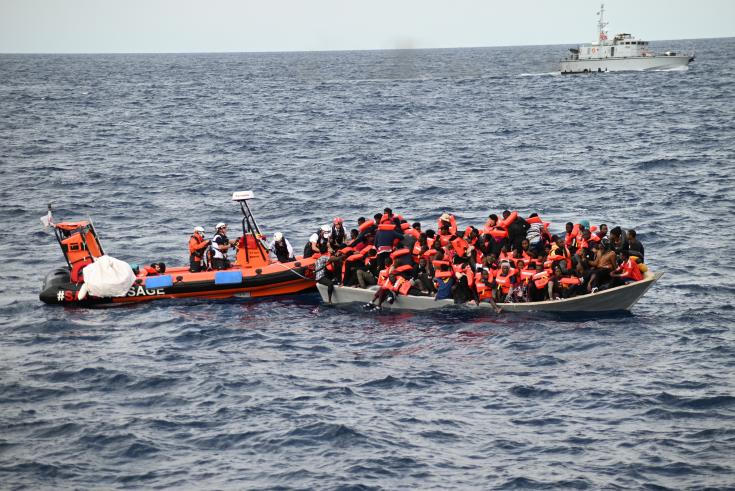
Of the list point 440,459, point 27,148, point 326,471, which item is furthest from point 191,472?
point 27,148

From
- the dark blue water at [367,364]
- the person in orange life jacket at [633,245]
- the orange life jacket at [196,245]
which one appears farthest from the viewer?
the orange life jacket at [196,245]

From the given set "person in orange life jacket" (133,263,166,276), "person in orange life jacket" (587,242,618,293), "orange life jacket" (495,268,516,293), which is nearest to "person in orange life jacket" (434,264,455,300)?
"orange life jacket" (495,268,516,293)

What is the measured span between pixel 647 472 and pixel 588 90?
8498 centimetres

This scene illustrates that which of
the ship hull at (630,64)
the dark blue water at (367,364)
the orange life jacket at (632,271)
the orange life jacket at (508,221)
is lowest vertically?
the dark blue water at (367,364)

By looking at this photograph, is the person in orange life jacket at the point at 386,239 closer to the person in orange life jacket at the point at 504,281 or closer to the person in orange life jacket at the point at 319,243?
the person in orange life jacket at the point at 319,243

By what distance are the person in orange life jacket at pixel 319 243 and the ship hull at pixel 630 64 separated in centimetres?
9419

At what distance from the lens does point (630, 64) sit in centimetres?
11500

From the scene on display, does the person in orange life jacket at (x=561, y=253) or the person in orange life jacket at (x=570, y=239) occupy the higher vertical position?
the person in orange life jacket at (x=570, y=239)

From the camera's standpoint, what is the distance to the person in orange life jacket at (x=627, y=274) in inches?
948

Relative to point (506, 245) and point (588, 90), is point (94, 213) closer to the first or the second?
point (506, 245)

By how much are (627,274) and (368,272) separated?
675cm

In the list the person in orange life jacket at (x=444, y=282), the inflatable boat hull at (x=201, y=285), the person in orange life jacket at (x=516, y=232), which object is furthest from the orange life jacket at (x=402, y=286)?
the person in orange life jacket at (x=516, y=232)

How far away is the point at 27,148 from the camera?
60.5 m

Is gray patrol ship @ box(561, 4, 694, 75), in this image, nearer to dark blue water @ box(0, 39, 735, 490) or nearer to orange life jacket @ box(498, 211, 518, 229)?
dark blue water @ box(0, 39, 735, 490)
